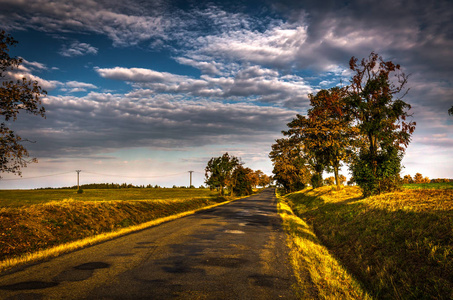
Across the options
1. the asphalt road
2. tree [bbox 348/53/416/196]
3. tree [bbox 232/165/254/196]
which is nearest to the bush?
tree [bbox 348/53/416/196]

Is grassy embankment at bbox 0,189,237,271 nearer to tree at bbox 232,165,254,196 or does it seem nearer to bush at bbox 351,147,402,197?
bush at bbox 351,147,402,197

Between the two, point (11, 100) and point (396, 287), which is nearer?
point (396, 287)

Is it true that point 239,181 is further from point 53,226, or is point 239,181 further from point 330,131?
point 53,226

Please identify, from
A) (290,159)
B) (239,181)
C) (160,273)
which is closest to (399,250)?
(160,273)

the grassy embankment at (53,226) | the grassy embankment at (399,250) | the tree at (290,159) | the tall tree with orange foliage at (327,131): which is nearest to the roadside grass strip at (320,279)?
the grassy embankment at (399,250)

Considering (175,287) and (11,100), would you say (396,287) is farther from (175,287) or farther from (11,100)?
(11,100)

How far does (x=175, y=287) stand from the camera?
5.43 metres

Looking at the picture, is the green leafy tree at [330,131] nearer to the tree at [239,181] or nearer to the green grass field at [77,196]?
the green grass field at [77,196]

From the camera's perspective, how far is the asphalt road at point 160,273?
5.19 meters

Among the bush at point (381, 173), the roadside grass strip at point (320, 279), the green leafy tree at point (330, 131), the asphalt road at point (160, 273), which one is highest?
the green leafy tree at point (330, 131)

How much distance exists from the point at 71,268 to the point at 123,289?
2.43 meters

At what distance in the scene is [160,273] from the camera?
6309mm

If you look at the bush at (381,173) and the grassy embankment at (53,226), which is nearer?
the grassy embankment at (53,226)

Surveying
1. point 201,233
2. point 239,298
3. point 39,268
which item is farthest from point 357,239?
point 39,268
